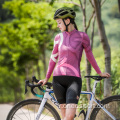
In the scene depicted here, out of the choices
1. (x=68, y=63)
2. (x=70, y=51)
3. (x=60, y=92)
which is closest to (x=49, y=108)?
(x=60, y=92)

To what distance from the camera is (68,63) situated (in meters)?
3.41

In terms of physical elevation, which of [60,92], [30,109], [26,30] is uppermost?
[26,30]

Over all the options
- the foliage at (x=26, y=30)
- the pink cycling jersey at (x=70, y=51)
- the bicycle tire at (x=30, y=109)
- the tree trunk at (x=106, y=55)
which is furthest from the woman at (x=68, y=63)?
the foliage at (x=26, y=30)

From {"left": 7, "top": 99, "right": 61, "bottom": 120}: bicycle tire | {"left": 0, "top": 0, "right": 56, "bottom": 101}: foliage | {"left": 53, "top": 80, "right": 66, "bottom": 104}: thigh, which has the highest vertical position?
{"left": 0, "top": 0, "right": 56, "bottom": 101}: foliage

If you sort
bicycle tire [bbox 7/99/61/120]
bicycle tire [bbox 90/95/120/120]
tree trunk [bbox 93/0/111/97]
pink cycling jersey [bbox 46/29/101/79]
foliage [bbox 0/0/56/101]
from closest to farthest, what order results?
pink cycling jersey [bbox 46/29/101/79] → bicycle tire [bbox 90/95/120/120] → bicycle tire [bbox 7/99/61/120] → tree trunk [bbox 93/0/111/97] → foliage [bbox 0/0/56/101]

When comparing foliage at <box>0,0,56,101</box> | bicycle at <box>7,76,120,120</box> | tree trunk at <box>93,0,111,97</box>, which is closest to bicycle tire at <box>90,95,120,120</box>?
bicycle at <box>7,76,120,120</box>

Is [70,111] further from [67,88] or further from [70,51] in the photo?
[70,51]

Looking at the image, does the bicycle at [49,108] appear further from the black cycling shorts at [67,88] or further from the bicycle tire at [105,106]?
the black cycling shorts at [67,88]

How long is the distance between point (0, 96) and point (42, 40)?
25266 millimetres

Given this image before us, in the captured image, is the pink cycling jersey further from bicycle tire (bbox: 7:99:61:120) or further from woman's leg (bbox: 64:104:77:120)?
bicycle tire (bbox: 7:99:61:120)

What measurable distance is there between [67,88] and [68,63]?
12.5 inches

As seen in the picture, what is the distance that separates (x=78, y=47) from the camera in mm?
3436

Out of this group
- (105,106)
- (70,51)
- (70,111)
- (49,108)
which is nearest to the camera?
(70,111)

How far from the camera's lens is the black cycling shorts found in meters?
3.32
